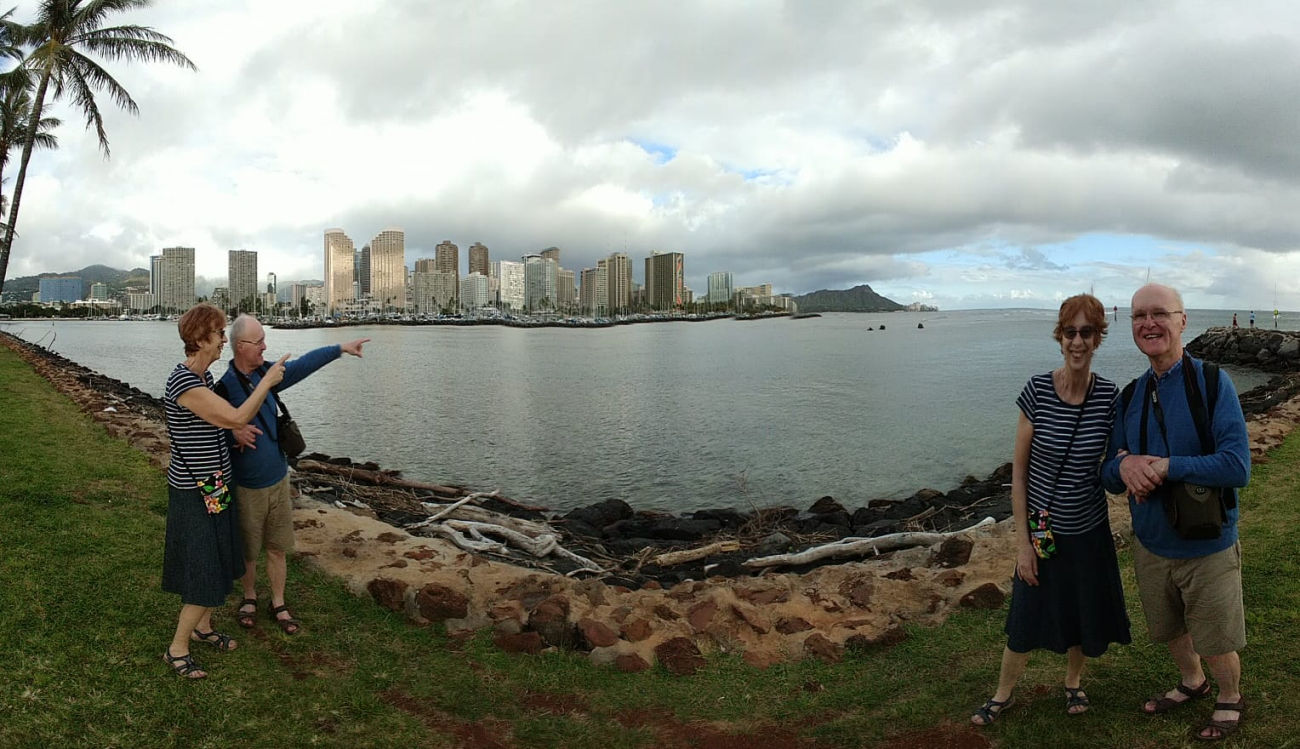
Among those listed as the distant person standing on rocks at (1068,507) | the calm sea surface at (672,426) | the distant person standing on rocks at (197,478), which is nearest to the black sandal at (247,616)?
the distant person standing on rocks at (197,478)

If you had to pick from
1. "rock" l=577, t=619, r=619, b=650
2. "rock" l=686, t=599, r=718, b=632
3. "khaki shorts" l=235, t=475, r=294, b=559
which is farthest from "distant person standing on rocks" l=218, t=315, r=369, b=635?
"rock" l=686, t=599, r=718, b=632

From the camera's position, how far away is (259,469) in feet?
16.1

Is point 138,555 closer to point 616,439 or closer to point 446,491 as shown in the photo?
point 446,491

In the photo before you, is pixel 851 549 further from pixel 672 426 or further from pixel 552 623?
pixel 672 426

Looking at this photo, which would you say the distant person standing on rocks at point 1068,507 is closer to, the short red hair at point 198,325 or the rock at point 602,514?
the short red hair at point 198,325

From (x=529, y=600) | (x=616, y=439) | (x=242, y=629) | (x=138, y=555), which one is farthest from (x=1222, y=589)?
(x=616, y=439)

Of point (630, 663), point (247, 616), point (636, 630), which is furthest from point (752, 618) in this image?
point (247, 616)

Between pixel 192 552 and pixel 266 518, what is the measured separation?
2.14 feet

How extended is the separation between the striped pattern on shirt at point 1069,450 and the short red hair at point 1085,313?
0.24m

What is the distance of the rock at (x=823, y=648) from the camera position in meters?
5.53

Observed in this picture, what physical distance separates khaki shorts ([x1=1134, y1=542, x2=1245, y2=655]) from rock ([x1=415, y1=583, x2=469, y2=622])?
4.78m

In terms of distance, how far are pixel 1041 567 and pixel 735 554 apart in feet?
20.7

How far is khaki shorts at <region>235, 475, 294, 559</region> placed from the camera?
16.2 ft

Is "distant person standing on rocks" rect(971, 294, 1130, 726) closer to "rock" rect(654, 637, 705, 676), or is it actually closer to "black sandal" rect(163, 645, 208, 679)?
"rock" rect(654, 637, 705, 676)
